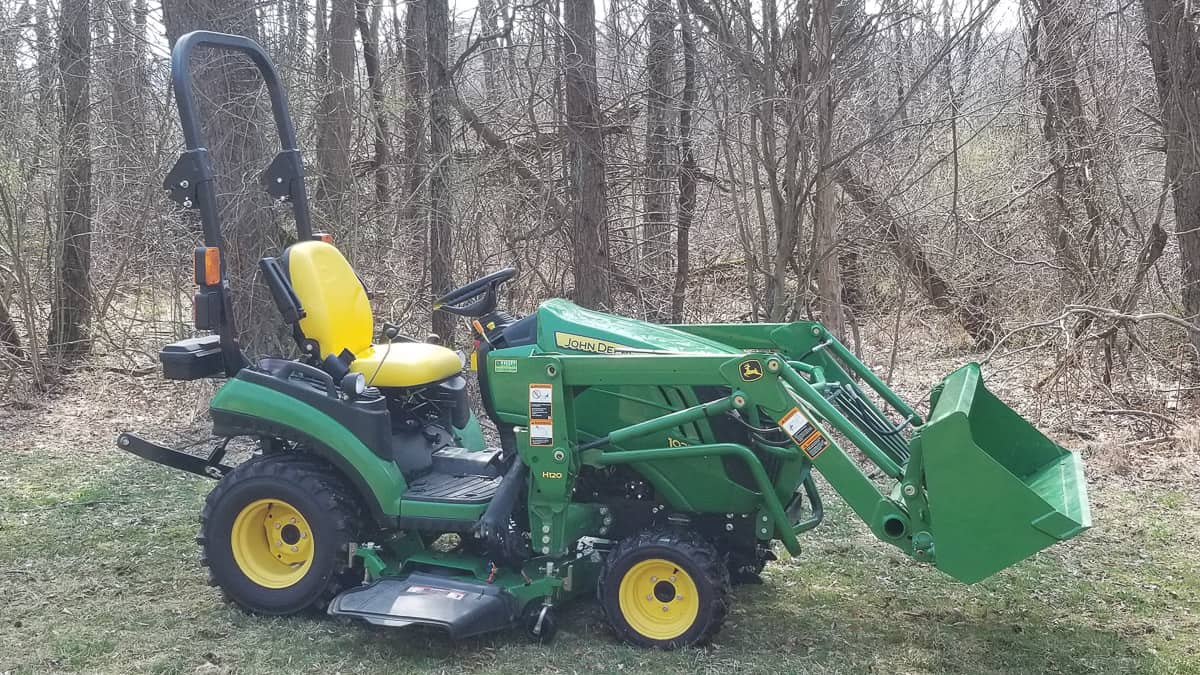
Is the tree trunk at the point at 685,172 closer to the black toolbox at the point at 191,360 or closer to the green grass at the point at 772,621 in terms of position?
the green grass at the point at 772,621

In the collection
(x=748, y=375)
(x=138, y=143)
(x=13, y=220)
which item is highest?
(x=138, y=143)

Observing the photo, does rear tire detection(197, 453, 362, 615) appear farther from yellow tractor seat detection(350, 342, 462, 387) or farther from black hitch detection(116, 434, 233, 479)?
yellow tractor seat detection(350, 342, 462, 387)

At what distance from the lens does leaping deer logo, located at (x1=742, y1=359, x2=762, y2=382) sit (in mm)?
3865

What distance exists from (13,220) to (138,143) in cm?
116

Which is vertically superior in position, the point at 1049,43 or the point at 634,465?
the point at 1049,43

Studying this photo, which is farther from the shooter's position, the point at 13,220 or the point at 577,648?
the point at 13,220

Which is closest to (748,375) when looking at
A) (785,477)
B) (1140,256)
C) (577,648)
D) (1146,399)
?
(785,477)

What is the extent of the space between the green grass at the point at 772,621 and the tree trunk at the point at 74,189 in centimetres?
421

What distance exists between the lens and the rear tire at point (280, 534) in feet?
14.3

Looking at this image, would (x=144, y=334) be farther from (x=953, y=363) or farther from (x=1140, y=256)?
(x=1140, y=256)

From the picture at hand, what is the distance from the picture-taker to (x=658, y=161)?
8.94 meters

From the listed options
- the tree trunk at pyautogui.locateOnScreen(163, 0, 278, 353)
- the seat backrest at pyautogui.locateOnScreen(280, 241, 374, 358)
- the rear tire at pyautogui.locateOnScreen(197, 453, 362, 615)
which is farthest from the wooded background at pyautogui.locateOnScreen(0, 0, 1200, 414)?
the rear tire at pyautogui.locateOnScreen(197, 453, 362, 615)

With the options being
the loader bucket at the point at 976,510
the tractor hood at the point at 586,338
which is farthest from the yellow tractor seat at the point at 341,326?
the loader bucket at the point at 976,510

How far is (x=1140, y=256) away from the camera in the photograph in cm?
823
